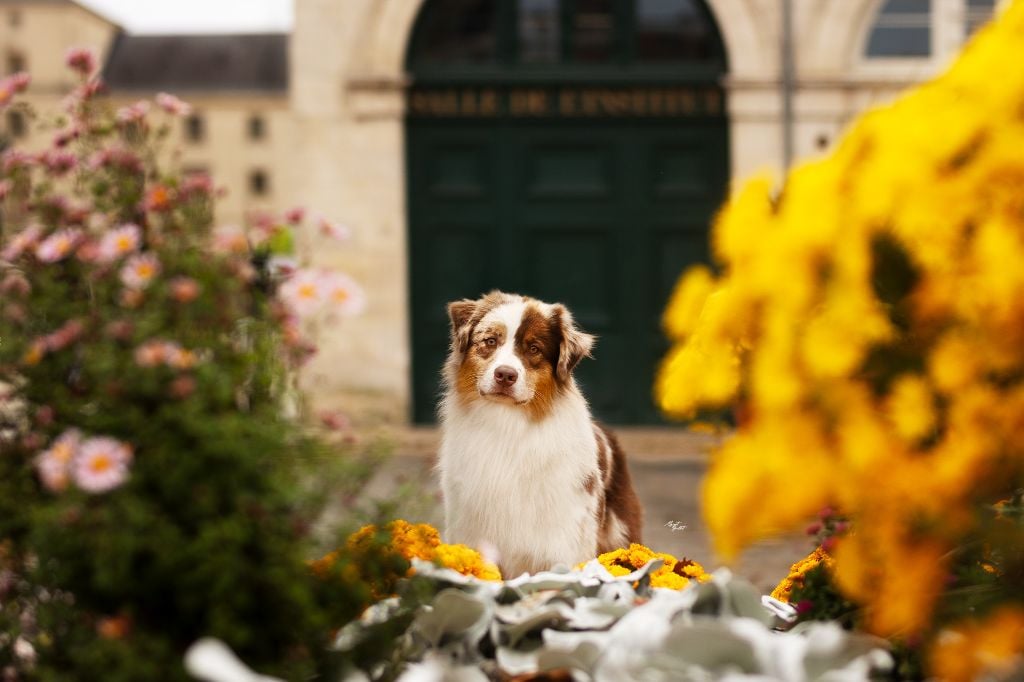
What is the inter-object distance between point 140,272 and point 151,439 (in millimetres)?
368

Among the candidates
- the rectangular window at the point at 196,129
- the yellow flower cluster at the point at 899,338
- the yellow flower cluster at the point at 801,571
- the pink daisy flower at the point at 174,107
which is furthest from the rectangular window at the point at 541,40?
the rectangular window at the point at 196,129

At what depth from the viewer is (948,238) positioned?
2061 millimetres

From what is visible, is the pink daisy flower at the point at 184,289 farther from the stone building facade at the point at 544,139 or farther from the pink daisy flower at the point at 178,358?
the stone building facade at the point at 544,139

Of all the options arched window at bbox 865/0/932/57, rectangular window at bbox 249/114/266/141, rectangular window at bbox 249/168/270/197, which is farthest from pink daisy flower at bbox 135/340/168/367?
rectangular window at bbox 249/168/270/197

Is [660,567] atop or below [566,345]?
below

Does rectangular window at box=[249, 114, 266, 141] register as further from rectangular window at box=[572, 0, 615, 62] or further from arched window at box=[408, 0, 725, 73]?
rectangular window at box=[572, 0, 615, 62]

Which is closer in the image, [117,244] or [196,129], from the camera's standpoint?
[117,244]

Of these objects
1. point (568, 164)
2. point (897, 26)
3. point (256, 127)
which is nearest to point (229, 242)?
point (568, 164)

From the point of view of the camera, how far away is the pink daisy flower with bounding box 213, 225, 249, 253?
2.43 m

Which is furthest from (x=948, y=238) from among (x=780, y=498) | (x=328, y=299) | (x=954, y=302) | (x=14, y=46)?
(x=14, y=46)

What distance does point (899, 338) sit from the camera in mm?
2189

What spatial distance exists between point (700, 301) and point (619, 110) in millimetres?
9444

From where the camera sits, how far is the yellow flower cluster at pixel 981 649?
2.12 m

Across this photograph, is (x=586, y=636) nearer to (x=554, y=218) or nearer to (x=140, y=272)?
(x=140, y=272)
